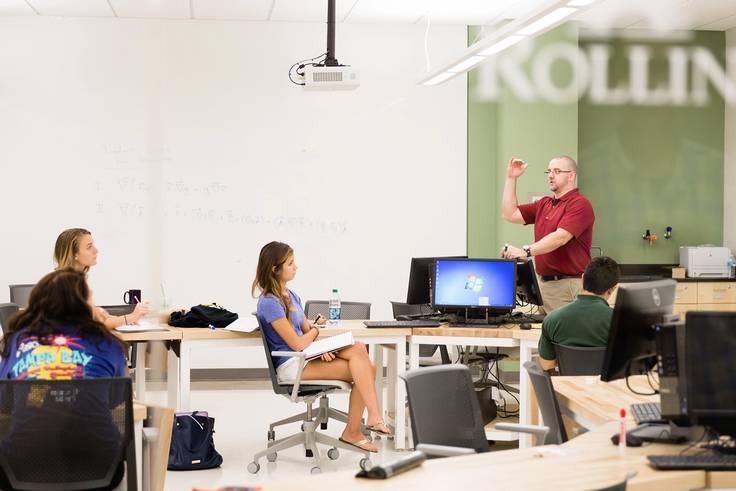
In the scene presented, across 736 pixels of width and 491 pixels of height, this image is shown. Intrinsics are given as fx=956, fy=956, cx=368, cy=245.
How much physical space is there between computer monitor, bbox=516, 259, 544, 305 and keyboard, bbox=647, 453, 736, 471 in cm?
327

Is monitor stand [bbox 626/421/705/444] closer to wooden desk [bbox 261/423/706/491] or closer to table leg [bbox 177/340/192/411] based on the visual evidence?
wooden desk [bbox 261/423/706/491]

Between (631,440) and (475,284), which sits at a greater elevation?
(475,284)

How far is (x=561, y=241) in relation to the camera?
6.23m

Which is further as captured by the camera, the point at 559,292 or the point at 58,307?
the point at 559,292

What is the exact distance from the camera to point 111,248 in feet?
26.7

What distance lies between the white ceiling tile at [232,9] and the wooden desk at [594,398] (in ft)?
15.5

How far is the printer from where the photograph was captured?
8586mm

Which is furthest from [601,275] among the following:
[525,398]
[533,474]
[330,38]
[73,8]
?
[73,8]

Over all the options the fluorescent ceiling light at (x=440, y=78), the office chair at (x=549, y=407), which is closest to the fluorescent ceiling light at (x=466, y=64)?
the fluorescent ceiling light at (x=440, y=78)

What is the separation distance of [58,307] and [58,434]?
0.46 m

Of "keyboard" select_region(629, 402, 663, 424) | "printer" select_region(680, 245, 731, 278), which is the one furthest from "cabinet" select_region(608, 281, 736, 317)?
"keyboard" select_region(629, 402, 663, 424)

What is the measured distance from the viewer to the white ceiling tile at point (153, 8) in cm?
774

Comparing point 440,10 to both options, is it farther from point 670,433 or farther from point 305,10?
point 670,433

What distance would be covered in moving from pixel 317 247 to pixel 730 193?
3.99 m
